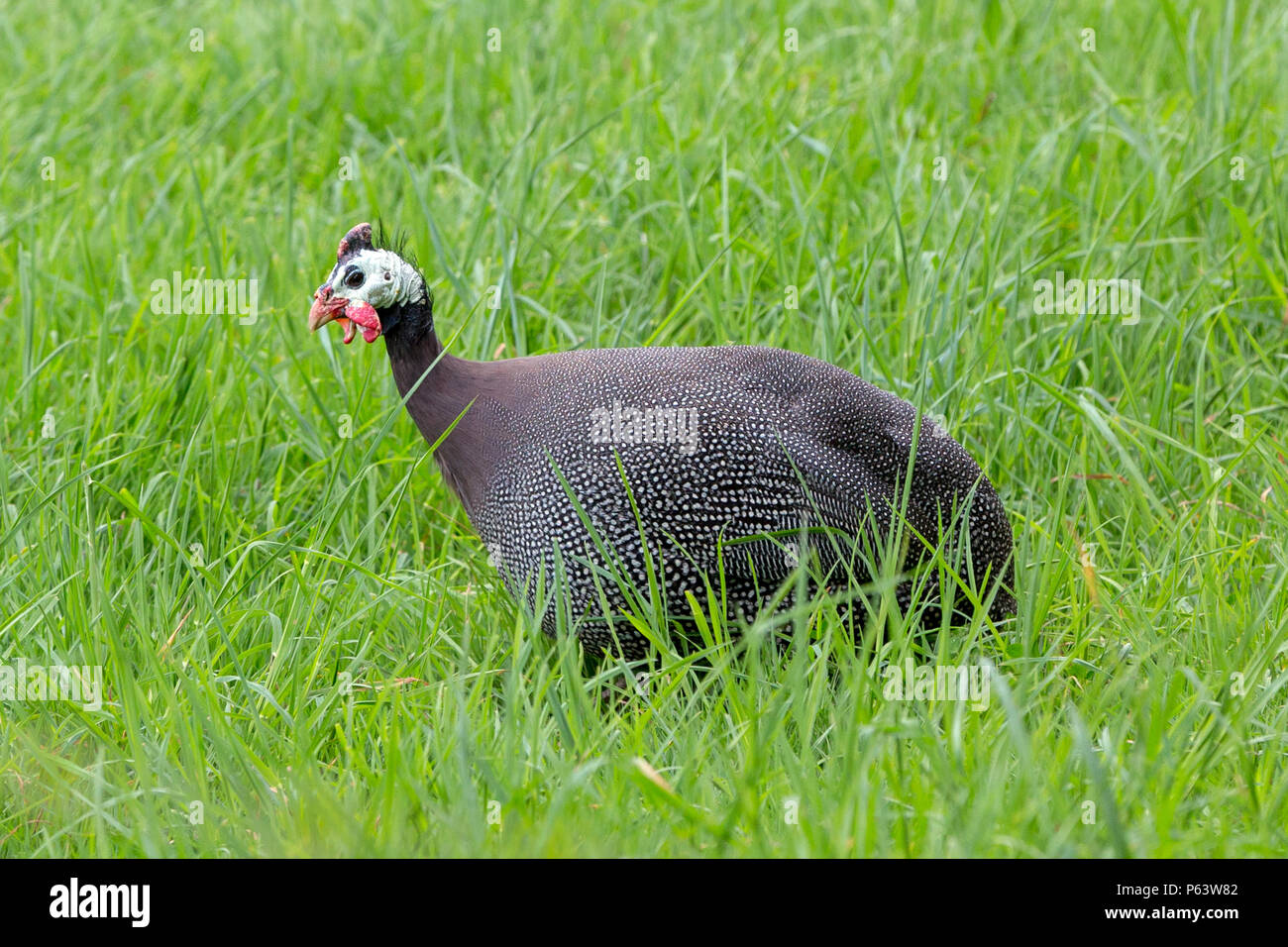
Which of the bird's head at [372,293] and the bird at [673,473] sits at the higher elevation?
the bird's head at [372,293]

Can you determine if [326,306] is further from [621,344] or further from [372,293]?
[621,344]

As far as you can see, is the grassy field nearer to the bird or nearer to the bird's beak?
the bird

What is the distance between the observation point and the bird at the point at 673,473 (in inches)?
118

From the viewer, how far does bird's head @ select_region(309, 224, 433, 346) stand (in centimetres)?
322

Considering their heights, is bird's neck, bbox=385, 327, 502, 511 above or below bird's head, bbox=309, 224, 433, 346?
below

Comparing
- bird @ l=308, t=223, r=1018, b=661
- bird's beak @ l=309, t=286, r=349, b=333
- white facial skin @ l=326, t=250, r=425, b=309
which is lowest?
bird @ l=308, t=223, r=1018, b=661

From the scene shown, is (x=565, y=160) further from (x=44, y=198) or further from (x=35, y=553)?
(x=35, y=553)

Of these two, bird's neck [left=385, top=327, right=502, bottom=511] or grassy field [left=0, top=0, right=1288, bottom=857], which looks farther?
bird's neck [left=385, top=327, right=502, bottom=511]

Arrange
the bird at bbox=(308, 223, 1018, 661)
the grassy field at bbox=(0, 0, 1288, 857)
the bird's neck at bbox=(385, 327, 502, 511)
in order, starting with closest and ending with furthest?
the grassy field at bbox=(0, 0, 1288, 857) → the bird at bbox=(308, 223, 1018, 661) → the bird's neck at bbox=(385, 327, 502, 511)

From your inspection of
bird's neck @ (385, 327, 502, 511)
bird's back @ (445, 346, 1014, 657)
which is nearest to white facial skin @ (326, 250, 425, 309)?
bird's neck @ (385, 327, 502, 511)

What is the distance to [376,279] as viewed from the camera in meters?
3.21

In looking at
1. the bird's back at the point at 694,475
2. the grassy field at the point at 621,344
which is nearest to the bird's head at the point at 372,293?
the grassy field at the point at 621,344

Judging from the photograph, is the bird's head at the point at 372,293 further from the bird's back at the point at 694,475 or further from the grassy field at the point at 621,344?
the bird's back at the point at 694,475

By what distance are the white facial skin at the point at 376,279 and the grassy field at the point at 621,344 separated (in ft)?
0.59
